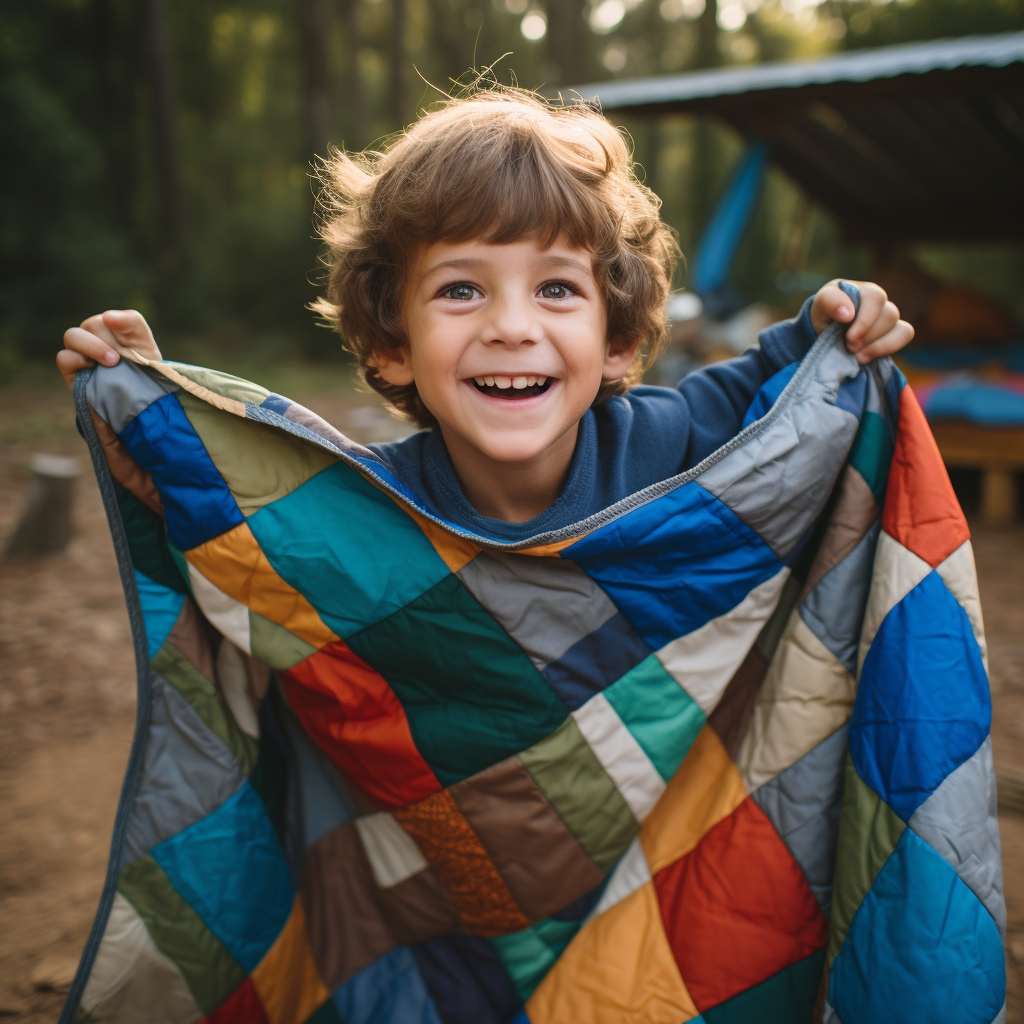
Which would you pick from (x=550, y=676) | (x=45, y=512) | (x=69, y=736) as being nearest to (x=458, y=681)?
(x=550, y=676)

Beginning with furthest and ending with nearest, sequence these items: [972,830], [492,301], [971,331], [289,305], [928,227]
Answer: [289,305] → [928,227] → [971,331] → [492,301] → [972,830]

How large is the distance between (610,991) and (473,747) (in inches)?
18.5

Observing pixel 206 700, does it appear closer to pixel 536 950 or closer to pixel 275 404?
pixel 275 404

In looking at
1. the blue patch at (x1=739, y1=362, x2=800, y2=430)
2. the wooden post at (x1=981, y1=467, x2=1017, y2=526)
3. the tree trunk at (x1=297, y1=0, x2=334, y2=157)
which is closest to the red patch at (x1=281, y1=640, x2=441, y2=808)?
the blue patch at (x1=739, y1=362, x2=800, y2=430)

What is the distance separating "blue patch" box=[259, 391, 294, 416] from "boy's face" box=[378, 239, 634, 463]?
0.26m

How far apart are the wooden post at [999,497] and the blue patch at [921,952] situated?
3873 mm

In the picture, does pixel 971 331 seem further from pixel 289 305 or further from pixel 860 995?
pixel 289 305

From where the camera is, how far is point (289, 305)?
44.0 feet

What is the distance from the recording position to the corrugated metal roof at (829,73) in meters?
5.03

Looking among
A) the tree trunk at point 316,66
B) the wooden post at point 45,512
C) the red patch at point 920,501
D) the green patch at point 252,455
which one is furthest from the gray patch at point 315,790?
the tree trunk at point 316,66

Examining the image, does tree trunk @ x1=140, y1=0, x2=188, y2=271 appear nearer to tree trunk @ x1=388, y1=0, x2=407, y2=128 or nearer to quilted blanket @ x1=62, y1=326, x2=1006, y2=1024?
tree trunk @ x1=388, y1=0, x2=407, y2=128

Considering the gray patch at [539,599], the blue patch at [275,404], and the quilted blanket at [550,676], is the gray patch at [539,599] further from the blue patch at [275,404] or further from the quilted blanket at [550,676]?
the blue patch at [275,404]

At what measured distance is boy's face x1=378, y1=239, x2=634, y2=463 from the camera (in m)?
1.42

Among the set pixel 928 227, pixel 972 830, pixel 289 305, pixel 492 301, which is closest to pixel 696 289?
pixel 928 227
